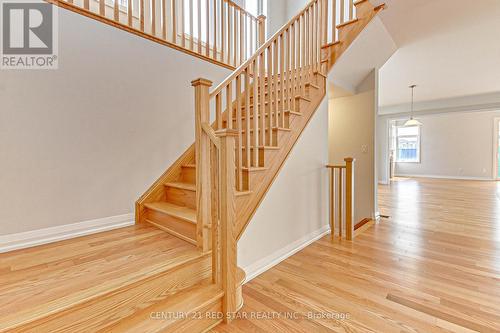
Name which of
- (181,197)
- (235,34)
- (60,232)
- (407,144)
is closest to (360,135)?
(235,34)

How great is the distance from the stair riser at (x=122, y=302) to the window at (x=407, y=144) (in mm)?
10158

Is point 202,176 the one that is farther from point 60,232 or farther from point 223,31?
point 223,31

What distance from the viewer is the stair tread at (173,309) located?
1.14 m

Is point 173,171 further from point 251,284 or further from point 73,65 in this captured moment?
point 251,284

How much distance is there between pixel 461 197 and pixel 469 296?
4494mm

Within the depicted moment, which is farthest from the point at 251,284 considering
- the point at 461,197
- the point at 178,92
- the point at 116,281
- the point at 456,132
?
the point at 456,132

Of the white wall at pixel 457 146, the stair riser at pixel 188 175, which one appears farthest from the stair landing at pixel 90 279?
the white wall at pixel 457 146

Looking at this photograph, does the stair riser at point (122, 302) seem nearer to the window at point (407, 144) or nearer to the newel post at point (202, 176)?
the newel post at point (202, 176)

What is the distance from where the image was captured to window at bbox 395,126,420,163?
9.02m

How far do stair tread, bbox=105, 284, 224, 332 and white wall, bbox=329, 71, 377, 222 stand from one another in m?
2.89

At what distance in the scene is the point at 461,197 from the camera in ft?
16.3

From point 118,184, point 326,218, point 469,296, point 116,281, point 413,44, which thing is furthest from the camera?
point 413,44

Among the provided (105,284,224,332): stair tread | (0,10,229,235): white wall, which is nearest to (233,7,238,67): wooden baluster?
(0,10,229,235): white wall

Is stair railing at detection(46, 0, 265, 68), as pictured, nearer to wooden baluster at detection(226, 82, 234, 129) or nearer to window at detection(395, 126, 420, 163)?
wooden baluster at detection(226, 82, 234, 129)
